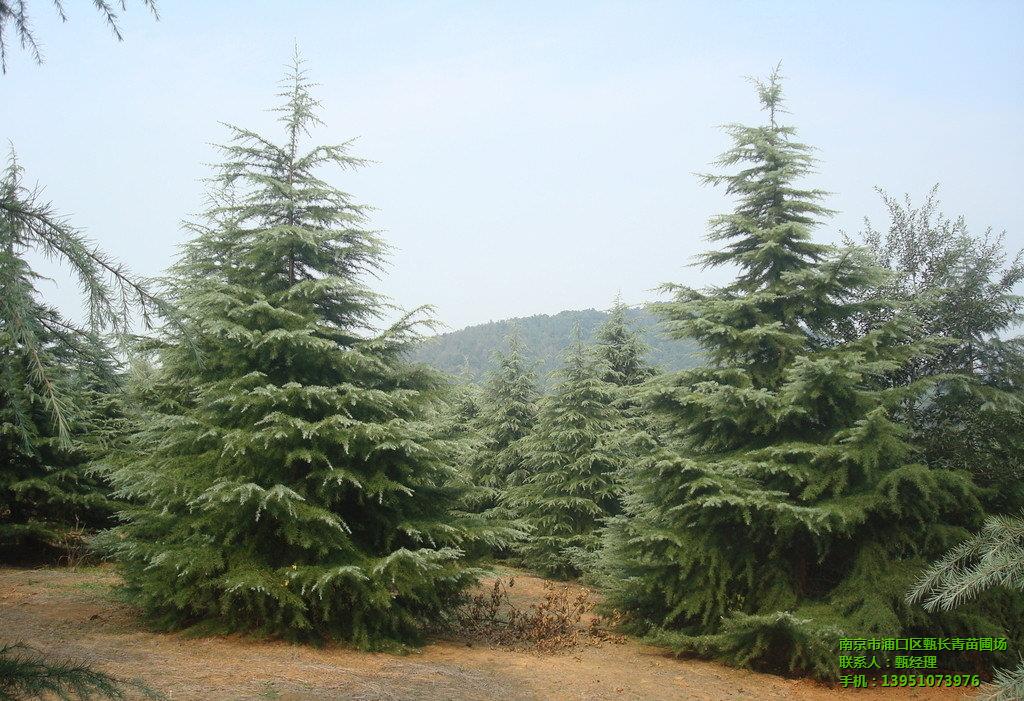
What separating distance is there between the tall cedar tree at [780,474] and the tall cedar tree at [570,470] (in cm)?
661

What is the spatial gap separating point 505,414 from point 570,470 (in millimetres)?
5041

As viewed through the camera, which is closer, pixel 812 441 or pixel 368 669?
pixel 368 669

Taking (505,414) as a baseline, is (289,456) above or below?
below

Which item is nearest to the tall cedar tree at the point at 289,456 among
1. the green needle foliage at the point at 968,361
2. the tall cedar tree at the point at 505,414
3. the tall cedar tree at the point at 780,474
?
the tall cedar tree at the point at 780,474

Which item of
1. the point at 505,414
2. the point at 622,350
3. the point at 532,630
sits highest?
the point at 622,350

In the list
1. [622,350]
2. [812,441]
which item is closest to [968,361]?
[812,441]

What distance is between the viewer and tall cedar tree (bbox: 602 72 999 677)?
8000mm

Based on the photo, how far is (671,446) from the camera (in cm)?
1004

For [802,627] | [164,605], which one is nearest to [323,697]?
[164,605]

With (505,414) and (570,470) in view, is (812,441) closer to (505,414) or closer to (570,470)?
(570,470)

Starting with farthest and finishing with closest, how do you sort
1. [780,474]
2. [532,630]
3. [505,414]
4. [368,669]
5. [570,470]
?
[505,414]
[570,470]
[532,630]
[780,474]
[368,669]

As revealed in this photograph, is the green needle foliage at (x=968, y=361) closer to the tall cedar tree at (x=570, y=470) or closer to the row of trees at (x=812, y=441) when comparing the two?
the row of trees at (x=812, y=441)

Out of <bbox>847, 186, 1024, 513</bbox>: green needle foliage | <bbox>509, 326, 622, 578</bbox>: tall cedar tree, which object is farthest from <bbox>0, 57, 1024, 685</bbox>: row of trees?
<bbox>509, 326, 622, 578</bbox>: tall cedar tree

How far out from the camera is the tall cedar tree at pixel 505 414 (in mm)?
20942
